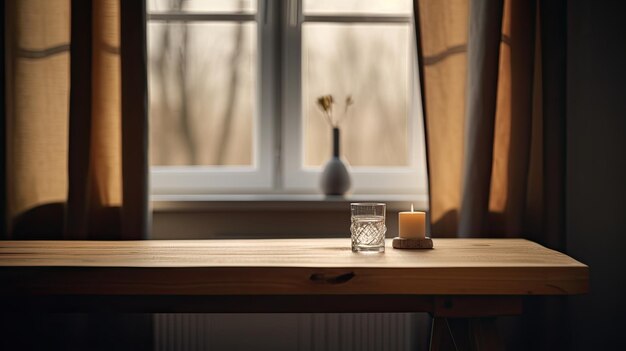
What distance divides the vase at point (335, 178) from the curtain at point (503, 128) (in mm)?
284

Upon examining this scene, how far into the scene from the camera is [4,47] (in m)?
1.92

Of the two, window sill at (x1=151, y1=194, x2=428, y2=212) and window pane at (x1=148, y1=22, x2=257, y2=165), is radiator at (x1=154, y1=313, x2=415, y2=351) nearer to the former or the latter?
window sill at (x1=151, y1=194, x2=428, y2=212)

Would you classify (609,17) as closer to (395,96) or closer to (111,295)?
(395,96)

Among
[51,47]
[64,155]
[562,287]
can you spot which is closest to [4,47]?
[51,47]

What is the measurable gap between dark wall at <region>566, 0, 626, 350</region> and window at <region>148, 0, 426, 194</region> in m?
0.49

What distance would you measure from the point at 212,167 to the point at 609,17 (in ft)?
4.51

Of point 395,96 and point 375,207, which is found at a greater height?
point 395,96

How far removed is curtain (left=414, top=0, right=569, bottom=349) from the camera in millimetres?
1917

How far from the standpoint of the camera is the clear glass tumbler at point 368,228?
144 cm

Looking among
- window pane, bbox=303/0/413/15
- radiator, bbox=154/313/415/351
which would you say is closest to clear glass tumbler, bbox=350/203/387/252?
radiator, bbox=154/313/415/351

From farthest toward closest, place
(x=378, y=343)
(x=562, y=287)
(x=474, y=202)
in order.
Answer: (x=378, y=343) → (x=474, y=202) → (x=562, y=287)

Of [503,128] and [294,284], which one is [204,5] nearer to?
[503,128]

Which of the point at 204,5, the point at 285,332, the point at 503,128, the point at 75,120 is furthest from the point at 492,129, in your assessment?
the point at 75,120

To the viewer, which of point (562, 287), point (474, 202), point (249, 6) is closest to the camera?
point (562, 287)
